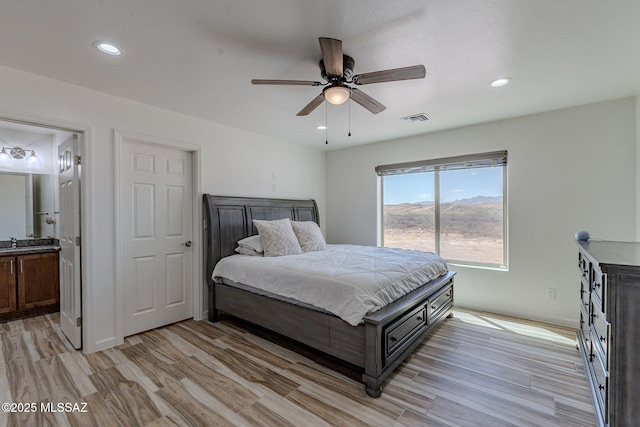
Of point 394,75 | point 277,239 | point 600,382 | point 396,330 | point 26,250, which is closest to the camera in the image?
point 600,382

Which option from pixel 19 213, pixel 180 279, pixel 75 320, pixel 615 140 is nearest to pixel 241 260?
pixel 180 279

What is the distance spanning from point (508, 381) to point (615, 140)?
270 cm

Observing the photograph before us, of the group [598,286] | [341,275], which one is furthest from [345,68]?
[598,286]

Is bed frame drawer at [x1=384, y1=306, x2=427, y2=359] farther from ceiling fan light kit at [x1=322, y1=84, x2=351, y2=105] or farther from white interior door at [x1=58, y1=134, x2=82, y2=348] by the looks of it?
white interior door at [x1=58, y1=134, x2=82, y2=348]

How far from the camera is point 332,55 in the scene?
1.72 meters

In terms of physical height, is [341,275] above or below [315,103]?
below

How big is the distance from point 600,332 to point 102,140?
4137 millimetres

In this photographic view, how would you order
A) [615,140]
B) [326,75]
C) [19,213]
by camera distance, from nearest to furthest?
[326,75] < [615,140] < [19,213]

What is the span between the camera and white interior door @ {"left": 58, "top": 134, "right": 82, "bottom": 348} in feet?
8.70

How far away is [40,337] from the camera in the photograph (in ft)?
9.59

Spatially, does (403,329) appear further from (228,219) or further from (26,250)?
(26,250)

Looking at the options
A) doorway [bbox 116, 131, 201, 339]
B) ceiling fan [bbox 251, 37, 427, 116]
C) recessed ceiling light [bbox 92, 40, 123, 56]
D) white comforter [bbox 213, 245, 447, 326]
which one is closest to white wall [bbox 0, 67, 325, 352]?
doorway [bbox 116, 131, 201, 339]

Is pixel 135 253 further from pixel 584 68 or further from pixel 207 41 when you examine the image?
pixel 584 68

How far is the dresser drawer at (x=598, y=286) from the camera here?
4.89ft
